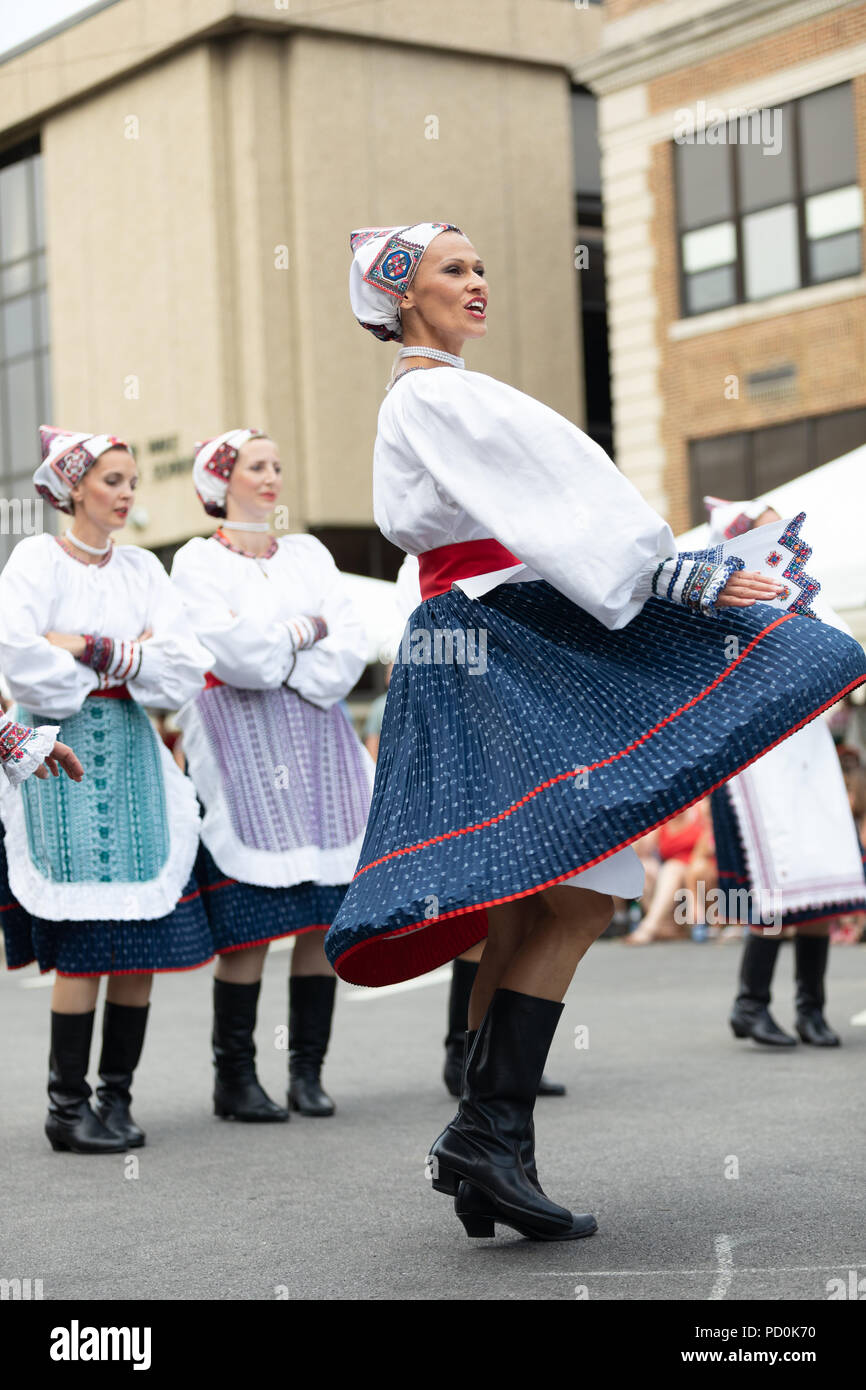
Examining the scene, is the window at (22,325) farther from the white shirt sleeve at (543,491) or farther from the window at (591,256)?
the white shirt sleeve at (543,491)

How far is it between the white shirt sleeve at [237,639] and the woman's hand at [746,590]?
7.23ft

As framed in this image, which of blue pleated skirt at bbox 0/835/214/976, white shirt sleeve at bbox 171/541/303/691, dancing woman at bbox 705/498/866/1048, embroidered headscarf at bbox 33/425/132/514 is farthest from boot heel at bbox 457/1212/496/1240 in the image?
dancing woman at bbox 705/498/866/1048

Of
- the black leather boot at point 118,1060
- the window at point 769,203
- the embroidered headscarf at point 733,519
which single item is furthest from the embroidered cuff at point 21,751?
the window at point 769,203

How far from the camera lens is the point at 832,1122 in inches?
189

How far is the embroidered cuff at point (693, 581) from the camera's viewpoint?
3322 mm

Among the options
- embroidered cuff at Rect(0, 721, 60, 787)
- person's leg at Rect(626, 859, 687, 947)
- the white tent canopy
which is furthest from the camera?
person's leg at Rect(626, 859, 687, 947)

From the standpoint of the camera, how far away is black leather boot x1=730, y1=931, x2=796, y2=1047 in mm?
6426

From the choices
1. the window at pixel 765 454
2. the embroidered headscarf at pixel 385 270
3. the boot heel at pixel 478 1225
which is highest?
the window at pixel 765 454

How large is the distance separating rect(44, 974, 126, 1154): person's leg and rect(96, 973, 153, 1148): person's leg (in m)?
0.07

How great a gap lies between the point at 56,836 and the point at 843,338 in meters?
14.6

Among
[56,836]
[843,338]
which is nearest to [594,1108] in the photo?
[56,836]

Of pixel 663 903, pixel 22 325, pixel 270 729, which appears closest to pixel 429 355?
pixel 270 729

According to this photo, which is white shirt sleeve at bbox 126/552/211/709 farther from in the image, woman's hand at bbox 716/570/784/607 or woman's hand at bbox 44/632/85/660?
woman's hand at bbox 716/570/784/607

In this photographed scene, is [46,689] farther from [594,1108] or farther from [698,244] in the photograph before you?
[698,244]
